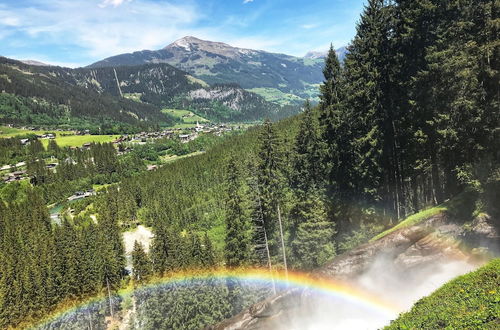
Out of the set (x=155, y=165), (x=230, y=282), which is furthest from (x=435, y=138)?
(x=155, y=165)

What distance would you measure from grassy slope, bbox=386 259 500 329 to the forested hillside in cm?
823

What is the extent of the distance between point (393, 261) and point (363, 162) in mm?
10604

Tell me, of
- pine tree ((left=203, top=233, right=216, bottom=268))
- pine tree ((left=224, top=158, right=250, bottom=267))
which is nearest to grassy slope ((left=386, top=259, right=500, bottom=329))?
pine tree ((left=224, top=158, right=250, bottom=267))

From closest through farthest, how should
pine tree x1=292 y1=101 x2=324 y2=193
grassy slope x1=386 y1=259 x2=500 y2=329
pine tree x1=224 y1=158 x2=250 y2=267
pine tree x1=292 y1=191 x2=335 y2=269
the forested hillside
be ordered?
grassy slope x1=386 y1=259 x2=500 y2=329 < the forested hillside < pine tree x1=292 y1=191 x2=335 y2=269 < pine tree x1=224 y1=158 x2=250 y2=267 < pine tree x1=292 y1=101 x2=324 y2=193

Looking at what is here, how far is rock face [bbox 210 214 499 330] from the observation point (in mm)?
19969

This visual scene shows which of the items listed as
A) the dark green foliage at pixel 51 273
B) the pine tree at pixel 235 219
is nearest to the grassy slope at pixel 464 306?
the pine tree at pixel 235 219

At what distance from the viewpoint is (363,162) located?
2995cm

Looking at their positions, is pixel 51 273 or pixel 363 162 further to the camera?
pixel 51 273

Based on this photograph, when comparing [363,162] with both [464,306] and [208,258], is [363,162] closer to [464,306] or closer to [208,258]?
[464,306]

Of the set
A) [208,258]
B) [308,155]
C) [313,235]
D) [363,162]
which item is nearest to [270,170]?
[308,155]

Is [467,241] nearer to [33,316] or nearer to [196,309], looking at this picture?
[196,309]

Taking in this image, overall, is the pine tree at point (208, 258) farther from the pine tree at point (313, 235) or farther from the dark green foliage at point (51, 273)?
the dark green foliage at point (51, 273)

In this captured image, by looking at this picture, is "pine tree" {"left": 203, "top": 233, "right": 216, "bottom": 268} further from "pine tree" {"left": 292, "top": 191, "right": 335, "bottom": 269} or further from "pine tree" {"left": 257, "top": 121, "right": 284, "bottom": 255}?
"pine tree" {"left": 292, "top": 191, "right": 335, "bottom": 269}

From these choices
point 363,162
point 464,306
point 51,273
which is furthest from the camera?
point 51,273
